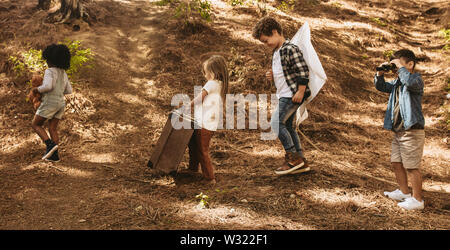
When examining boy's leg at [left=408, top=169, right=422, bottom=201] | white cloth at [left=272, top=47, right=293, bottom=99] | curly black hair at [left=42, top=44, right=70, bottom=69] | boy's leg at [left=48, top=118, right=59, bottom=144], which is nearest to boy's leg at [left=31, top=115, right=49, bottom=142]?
boy's leg at [left=48, top=118, right=59, bottom=144]

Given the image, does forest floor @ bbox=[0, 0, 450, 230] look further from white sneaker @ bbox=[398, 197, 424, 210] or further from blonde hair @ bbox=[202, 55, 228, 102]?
blonde hair @ bbox=[202, 55, 228, 102]

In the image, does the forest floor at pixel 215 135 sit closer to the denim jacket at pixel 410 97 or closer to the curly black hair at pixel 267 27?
the denim jacket at pixel 410 97

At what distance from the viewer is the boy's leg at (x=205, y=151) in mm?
4422

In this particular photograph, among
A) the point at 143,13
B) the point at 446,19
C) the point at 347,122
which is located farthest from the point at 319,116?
the point at 446,19

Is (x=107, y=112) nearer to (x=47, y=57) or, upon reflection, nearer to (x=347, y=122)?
(x=47, y=57)


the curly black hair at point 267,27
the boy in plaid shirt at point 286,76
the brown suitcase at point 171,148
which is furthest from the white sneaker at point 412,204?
the brown suitcase at point 171,148

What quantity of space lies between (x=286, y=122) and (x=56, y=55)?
3.58m

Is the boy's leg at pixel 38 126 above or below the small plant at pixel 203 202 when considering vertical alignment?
above

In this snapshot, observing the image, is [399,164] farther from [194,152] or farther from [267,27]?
[194,152]

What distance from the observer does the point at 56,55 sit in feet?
16.0

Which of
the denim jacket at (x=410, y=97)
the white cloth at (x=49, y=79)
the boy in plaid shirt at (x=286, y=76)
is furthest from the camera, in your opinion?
the white cloth at (x=49, y=79)

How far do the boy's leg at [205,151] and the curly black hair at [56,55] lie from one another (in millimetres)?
2449

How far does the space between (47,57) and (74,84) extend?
1927 mm

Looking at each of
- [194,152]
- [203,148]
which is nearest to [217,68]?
[203,148]
